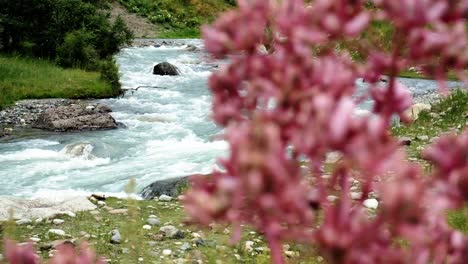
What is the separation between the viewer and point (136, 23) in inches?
2714

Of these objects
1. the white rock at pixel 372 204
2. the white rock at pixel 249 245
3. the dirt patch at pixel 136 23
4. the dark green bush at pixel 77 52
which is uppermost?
the white rock at pixel 372 204

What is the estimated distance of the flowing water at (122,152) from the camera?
1359cm

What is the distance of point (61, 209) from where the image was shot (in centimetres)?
1009

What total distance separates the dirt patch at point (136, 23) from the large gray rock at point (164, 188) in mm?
54006

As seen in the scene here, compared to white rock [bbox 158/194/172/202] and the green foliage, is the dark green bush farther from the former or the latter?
white rock [bbox 158/194/172/202]

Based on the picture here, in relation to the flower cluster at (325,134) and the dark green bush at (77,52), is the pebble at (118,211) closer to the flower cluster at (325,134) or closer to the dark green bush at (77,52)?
the flower cluster at (325,134)

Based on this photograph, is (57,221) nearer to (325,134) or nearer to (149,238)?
(149,238)

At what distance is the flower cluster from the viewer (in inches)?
43.4

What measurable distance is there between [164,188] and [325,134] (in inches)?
431

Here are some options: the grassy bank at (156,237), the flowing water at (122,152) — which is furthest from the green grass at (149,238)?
the flowing water at (122,152)

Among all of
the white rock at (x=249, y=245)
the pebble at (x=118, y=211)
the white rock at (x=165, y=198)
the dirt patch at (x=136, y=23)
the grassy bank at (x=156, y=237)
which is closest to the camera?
the grassy bank at (x=156, y=237)

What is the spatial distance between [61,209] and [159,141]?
773cm

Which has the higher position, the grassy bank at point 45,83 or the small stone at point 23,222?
the small stone at point 23,222

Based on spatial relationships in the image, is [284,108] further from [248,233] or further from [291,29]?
[248,233]
